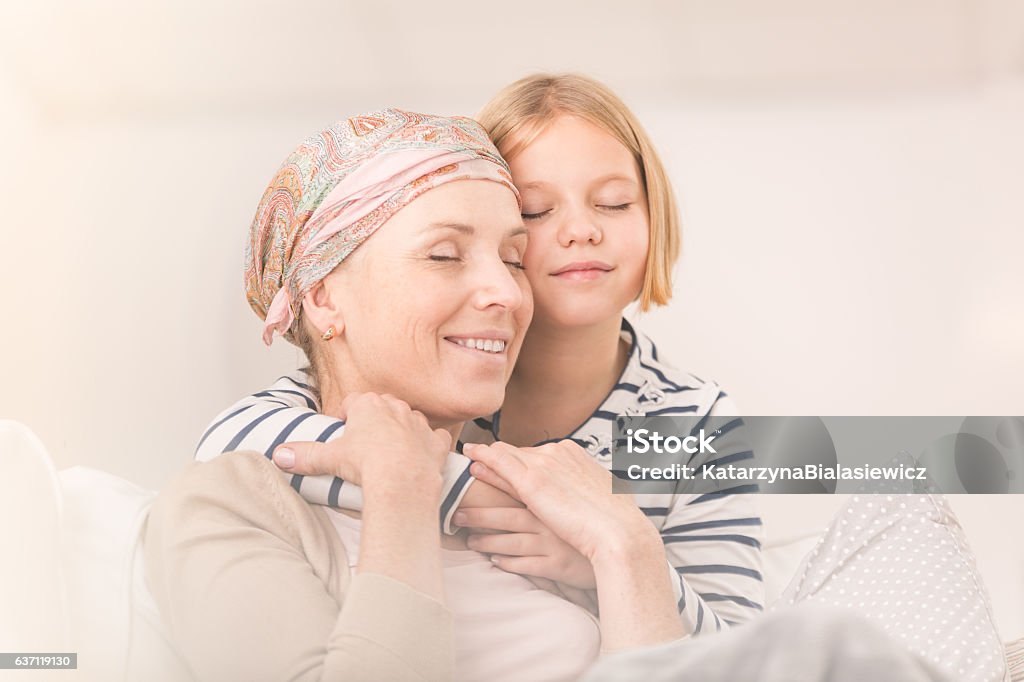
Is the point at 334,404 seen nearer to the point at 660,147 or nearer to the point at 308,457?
the point at 308,457

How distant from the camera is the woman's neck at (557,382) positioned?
4.56 ft

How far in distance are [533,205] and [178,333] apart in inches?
22.5

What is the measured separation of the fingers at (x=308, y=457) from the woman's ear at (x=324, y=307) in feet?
0.55

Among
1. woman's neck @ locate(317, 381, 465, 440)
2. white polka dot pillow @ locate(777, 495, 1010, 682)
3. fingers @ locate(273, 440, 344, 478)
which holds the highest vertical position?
woman's neck @ locate(317, 381, 465, 440)

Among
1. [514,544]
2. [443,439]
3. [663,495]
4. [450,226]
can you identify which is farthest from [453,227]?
[663,495]

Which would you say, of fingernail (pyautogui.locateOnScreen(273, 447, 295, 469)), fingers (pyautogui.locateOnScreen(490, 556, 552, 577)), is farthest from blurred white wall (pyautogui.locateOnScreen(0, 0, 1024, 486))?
fingers (pyautogui.locateOnScreen(490, 556, 552, 577))

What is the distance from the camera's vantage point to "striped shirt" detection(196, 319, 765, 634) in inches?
42.4

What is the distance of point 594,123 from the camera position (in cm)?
132

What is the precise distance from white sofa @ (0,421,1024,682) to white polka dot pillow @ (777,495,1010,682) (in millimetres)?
150

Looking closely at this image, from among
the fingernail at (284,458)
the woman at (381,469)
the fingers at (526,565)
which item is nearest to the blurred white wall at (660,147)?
the woman at (381,469)

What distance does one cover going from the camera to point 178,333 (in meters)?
1.50

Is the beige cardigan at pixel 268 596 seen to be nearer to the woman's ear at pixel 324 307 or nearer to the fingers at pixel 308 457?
the fingers at pixel 308 457

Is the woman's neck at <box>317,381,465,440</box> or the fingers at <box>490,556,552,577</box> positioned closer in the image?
the fingers at <box>490,556,552,577</box>

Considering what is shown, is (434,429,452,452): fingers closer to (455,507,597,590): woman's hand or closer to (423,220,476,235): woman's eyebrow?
(455,507,597,590): woman's hand
